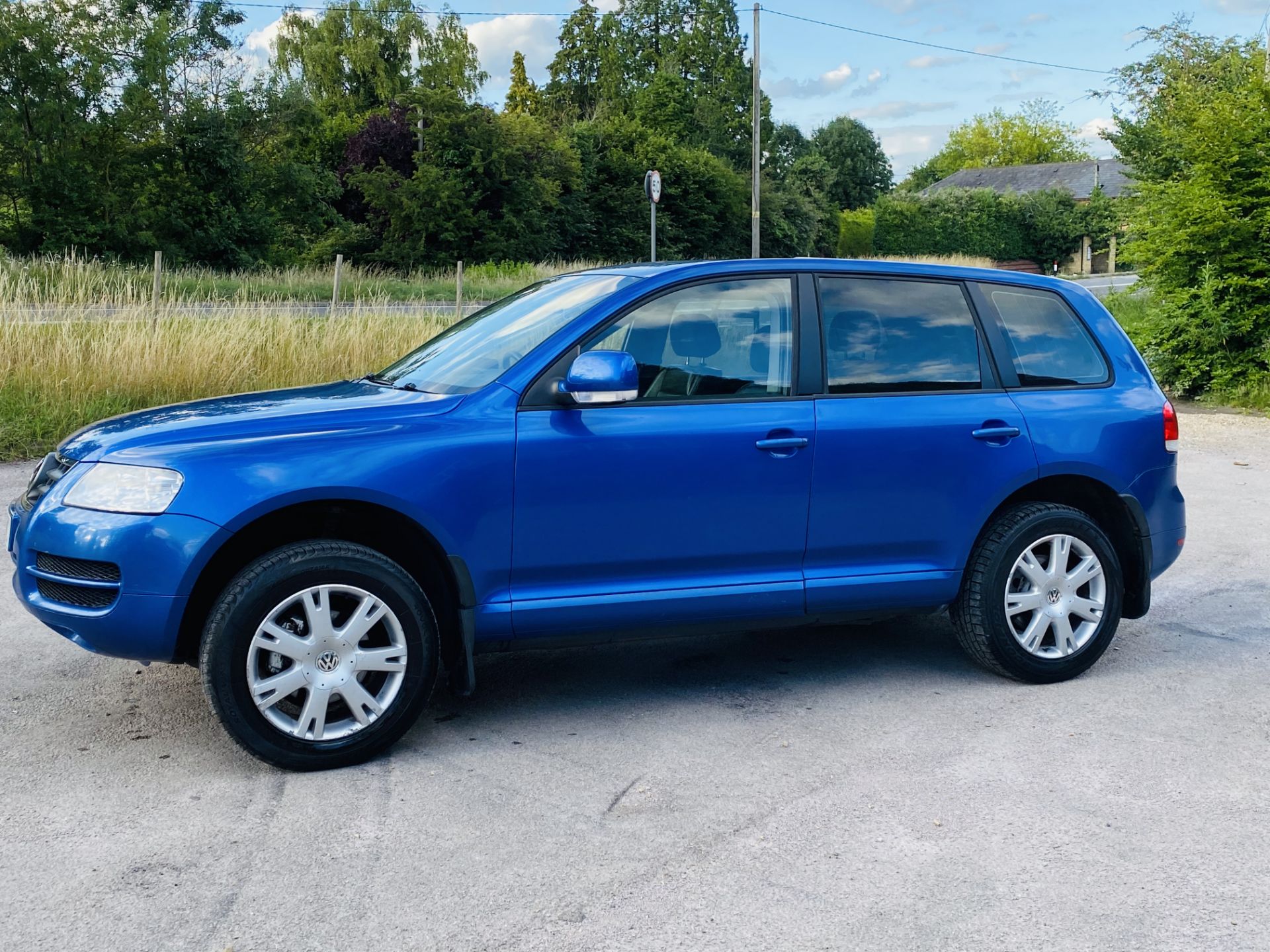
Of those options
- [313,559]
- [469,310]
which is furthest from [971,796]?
[469,310]

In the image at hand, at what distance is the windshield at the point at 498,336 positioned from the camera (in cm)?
441

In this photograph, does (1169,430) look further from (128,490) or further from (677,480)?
(128,490)

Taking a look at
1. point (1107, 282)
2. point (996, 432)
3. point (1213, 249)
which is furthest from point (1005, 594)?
point (1107, 282)

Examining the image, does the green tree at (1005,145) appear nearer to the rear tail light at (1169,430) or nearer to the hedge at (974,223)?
the hedge at (974,223)

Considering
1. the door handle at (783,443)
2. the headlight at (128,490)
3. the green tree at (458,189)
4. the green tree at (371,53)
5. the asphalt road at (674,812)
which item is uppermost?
the green tree at (371,53)

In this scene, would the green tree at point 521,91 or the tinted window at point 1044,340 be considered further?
the green tree at point 521,91

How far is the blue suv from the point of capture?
12.4 feet

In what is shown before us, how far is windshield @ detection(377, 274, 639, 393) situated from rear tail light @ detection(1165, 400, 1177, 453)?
236 centimetres

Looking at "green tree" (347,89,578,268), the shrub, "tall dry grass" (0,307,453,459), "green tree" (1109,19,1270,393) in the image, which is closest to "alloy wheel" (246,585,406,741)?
"tall dry grass" (0,307,453,459)

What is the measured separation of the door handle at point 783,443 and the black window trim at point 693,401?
0.52 feet

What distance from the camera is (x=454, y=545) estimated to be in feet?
13.1

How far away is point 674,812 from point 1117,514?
8.45 feet

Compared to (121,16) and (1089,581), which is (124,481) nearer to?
(1089,581)

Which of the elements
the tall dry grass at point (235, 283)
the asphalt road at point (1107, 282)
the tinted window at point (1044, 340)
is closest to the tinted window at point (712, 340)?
the tinted window at point (1044, 340)
